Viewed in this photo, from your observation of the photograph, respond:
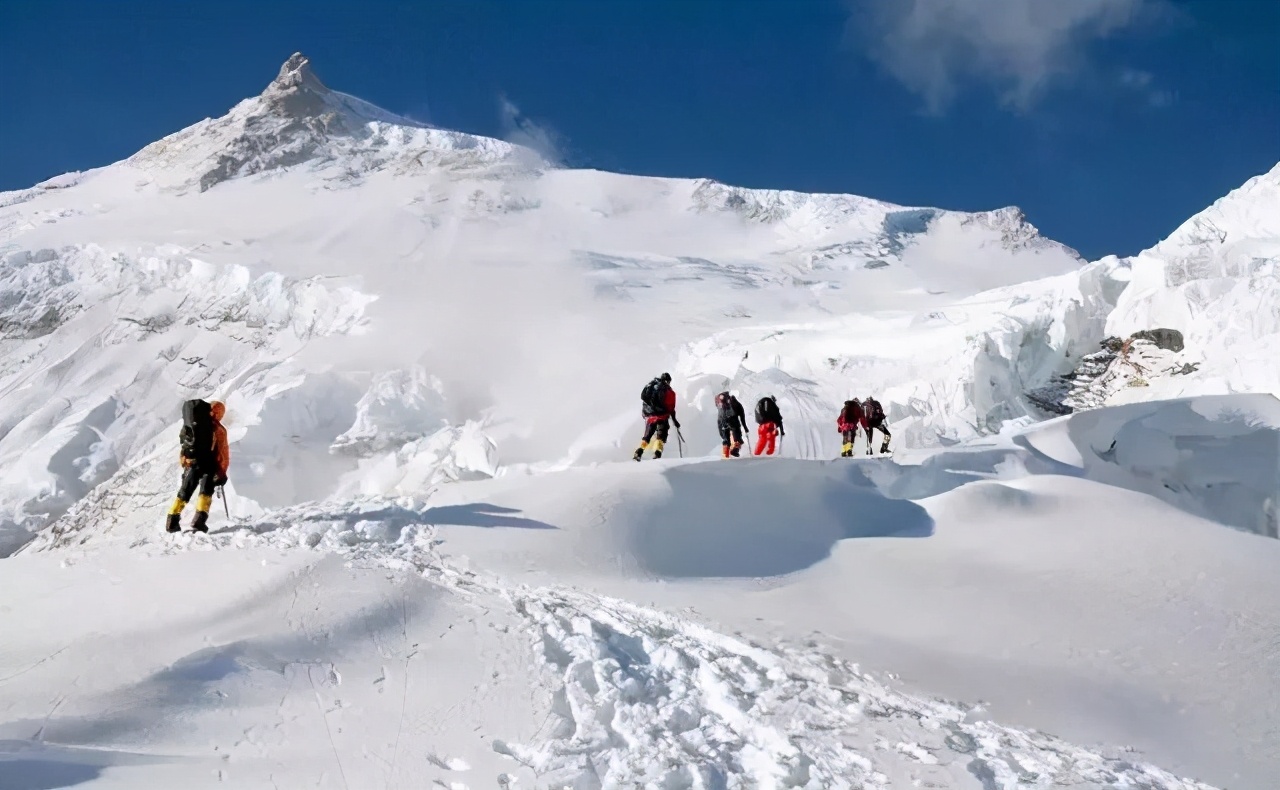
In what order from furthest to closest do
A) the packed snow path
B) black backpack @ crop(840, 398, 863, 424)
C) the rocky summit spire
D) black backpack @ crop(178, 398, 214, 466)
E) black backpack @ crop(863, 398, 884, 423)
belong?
the rocky summit spire
black backpack @ crop(863, 398, 884, 423)
black backpack @ crop(840, 398, 863, 424)
black backpack @ crop(178, 398, 214, 466)
the packed snow path

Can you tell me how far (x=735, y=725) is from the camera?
412cm

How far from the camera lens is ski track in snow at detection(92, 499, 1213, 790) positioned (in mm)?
3709

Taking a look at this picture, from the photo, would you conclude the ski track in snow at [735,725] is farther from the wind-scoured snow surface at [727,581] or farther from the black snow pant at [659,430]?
the black snow pant at [659,430]

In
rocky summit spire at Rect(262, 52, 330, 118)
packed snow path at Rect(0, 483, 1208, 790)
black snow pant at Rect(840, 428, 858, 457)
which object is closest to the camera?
packed snow path at Rect(0, 483, 1208, 790)

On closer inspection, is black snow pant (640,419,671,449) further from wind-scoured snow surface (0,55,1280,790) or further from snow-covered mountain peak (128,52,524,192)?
snow-covered mountain peak (128,52,524,192)

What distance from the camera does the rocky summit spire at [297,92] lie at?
6656cm

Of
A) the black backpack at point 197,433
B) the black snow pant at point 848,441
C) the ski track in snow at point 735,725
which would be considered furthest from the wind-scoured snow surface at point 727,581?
the black snow pant at point 848,441

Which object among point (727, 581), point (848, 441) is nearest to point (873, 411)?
point (848, 441)

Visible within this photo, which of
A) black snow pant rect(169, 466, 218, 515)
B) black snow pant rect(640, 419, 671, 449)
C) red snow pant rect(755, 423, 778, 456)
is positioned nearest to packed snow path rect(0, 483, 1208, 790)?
black snow pant rect(169, 466, 218, 515)

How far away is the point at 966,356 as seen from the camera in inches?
832

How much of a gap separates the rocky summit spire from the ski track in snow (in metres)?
70.5

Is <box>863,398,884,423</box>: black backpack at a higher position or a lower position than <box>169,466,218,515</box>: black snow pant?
higher

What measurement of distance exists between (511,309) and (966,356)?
19.3m

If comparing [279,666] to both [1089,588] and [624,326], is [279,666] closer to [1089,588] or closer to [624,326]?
[1089,588]
